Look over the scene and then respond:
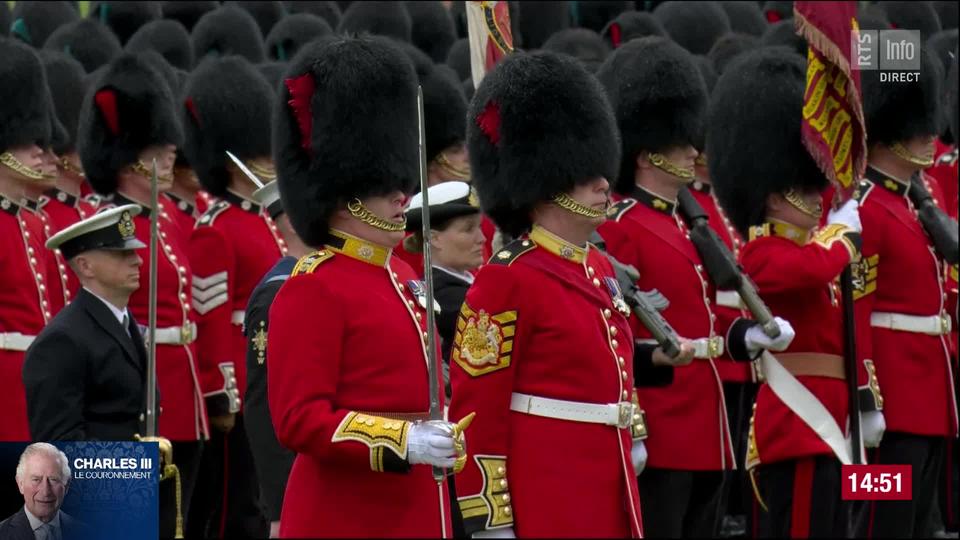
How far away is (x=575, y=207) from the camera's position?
489cm

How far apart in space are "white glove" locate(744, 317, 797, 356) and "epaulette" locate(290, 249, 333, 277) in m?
1.99

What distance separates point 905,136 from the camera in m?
7.23

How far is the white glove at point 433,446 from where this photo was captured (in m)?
4.16

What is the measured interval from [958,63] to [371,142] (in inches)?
188

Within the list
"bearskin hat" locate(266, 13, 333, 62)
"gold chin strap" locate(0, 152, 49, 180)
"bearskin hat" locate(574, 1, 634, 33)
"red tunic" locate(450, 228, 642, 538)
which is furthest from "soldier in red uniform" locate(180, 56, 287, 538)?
"bearskin hat" locate(574, 1, 634, 33)

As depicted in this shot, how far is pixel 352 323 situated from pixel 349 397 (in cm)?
15

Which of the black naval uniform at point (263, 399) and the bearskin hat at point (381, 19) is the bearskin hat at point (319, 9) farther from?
the black naval uniform at point (263, 399)

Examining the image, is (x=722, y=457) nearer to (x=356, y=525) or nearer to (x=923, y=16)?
(x=356, y=525)

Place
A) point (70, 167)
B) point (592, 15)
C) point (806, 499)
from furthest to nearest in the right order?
point (592, 15) < point (70, 167) < point (806, 499)

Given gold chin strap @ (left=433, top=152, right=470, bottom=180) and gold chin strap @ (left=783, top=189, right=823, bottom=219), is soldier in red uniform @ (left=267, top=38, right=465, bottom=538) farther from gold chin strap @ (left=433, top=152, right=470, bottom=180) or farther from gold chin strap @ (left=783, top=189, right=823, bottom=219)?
gold chin strap @ (left=433, top=152, right=470, bottom=180)

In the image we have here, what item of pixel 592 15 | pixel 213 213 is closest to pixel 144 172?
pixel 213 213

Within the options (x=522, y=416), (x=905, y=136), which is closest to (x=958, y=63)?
(x=905, y=136)

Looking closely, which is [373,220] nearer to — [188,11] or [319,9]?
[319,9]

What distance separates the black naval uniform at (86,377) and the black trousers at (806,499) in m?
1.90
